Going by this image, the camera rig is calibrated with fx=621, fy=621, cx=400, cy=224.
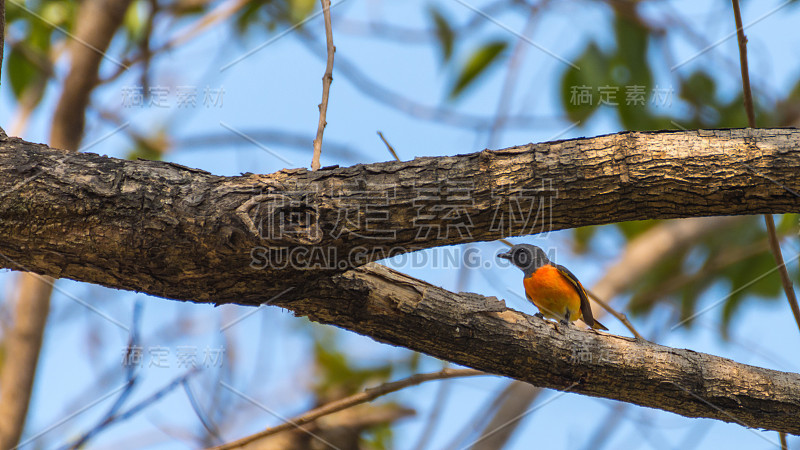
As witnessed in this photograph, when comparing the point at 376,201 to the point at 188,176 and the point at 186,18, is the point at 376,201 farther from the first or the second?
the point at 186,18

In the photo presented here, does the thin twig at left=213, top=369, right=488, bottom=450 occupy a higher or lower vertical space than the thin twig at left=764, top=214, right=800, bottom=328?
lower

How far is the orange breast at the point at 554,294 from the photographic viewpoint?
5.16 meters

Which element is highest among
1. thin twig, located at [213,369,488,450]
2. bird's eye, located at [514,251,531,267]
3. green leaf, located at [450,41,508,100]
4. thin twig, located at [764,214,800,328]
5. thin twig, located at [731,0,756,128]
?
green leaf, located at [450,41,508,100]

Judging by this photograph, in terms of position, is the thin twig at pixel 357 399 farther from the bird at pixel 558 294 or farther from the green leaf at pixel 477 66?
the green leaf at pixel 477 66

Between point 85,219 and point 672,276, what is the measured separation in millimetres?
8019

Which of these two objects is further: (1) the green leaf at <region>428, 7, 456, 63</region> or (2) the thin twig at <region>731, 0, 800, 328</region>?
(1) the green leaf at <region>428, 7, 456, 63</region>

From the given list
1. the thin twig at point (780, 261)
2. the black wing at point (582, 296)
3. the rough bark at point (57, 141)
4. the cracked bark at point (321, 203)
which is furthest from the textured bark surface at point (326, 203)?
the rough bark at point (57, 141)

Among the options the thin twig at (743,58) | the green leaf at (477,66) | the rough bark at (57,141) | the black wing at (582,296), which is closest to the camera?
the thin twig at (743,58)

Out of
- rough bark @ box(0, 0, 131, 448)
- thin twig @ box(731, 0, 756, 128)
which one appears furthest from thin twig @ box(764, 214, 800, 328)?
rough bark @ box(0, 0, 131, 448)

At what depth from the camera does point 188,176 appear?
8.88 ft

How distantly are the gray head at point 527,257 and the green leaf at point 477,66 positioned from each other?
2.14m

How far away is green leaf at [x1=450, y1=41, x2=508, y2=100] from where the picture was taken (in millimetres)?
7056

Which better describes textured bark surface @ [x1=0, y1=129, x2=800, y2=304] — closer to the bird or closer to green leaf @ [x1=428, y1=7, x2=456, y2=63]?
the bird

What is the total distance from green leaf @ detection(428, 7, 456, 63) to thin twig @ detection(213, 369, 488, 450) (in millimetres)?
4703
